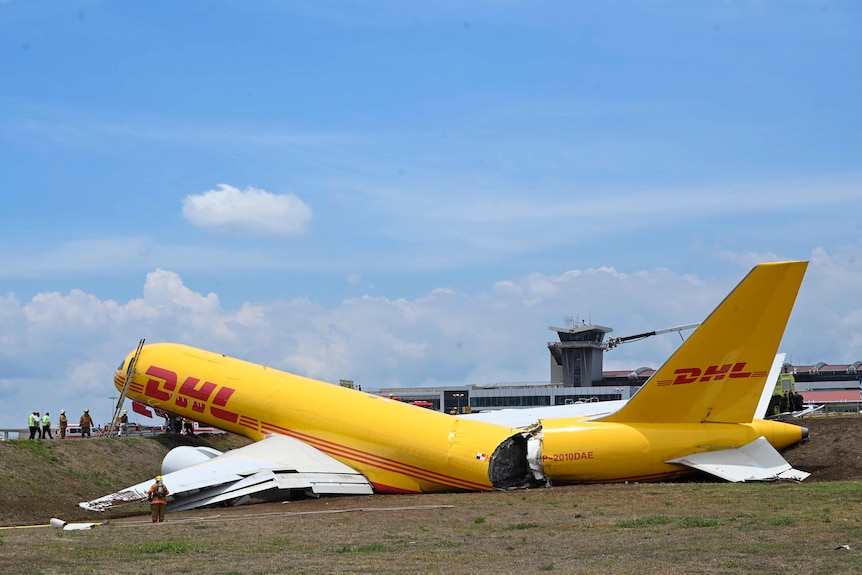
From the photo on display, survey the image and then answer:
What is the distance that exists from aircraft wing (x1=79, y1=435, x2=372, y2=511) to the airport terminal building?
212 feet

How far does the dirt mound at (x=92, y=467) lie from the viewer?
110 feet

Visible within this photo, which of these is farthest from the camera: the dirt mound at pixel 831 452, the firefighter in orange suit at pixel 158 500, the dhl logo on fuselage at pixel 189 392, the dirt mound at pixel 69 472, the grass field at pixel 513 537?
the dhl logo on fuselage at pixel 189 392

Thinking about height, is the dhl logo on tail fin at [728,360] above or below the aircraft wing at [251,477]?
above

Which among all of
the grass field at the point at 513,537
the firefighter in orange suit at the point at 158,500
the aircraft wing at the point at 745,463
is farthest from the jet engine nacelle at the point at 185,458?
the aircraft wing at the point at 745,463

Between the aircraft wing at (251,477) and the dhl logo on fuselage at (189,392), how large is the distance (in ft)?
12.1

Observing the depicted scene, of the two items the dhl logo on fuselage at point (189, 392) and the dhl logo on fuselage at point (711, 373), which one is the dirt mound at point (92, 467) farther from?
the dhl logo on fuselage at point (711, 373)

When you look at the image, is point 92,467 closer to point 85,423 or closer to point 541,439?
point 85,423

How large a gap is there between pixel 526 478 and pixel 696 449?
518cm

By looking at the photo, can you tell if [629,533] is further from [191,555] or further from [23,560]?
[23,560]

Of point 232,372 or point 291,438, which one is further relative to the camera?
point 232,372

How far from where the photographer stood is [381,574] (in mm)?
14961

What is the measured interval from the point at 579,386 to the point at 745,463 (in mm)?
96085

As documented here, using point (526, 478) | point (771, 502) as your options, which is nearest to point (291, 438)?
point (526, 478)

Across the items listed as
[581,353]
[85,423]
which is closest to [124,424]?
[85,423]
